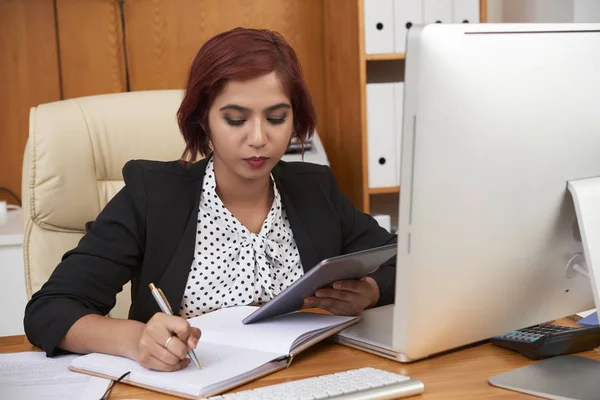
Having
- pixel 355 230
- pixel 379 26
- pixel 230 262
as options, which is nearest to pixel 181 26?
pixel 379 26

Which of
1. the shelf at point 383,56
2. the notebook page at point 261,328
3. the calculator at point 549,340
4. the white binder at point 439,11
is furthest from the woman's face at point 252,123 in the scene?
the white binder at point 439,11

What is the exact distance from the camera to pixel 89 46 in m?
2.83

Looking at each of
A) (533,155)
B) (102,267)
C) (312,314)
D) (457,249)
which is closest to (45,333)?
(102,267)

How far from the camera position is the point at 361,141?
8.66 ft

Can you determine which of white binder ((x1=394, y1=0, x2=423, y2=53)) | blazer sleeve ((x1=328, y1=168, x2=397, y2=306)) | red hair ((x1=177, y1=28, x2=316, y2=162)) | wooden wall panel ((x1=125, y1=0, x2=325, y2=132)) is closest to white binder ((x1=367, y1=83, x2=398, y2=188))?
white binder ((x1=394, y1=0, x2=423, y2=53))

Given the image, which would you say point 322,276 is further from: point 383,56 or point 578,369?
point 383,56

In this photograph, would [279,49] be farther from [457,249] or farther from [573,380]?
[573,380]

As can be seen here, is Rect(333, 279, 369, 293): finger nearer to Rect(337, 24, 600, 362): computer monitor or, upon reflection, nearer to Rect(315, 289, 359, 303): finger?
Rect(315, 289, 359, 303): finger

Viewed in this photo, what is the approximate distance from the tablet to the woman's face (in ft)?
0.88

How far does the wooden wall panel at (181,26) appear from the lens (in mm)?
2865

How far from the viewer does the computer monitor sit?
82 cm

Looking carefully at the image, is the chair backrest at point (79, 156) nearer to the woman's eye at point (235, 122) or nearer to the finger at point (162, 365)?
the woman's eye at point (235, 122)

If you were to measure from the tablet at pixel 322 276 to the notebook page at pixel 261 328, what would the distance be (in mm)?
18

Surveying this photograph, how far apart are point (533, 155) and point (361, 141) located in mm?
1750
